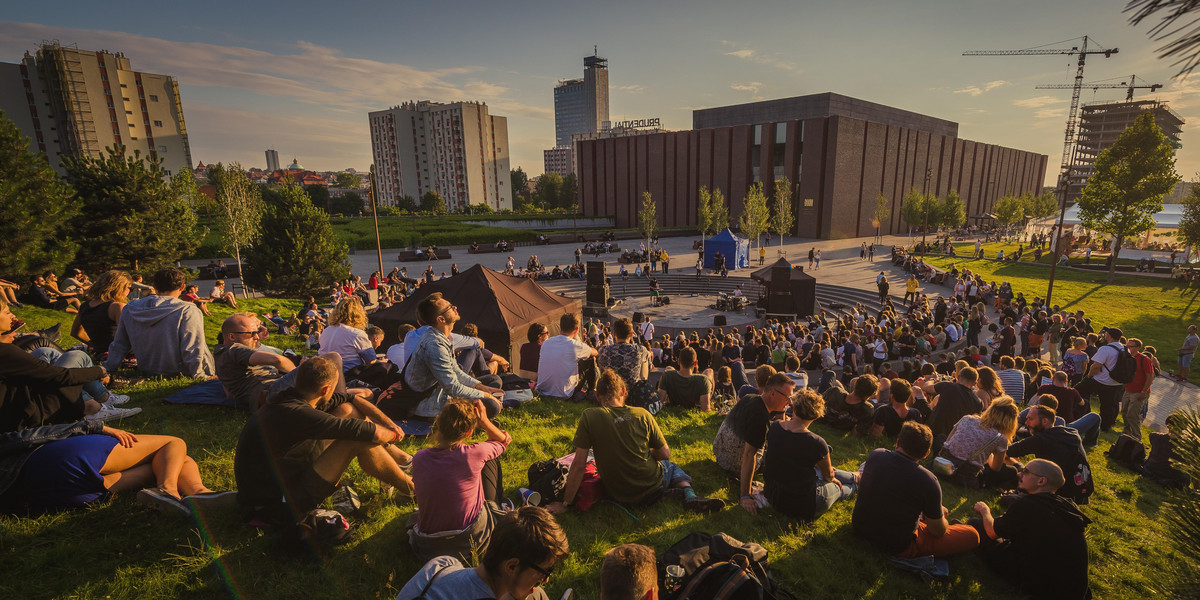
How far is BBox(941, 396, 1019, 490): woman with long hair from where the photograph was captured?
4.80m

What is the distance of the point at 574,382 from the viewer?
7020 millimetres

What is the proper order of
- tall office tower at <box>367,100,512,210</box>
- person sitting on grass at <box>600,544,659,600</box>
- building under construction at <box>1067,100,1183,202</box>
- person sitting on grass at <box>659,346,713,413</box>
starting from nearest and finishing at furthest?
person sitting on grass at <box>600,544,659,600</box> < person sitting on grass at <box>659,346,713,413</box> < tall office tower at <box>367,100,512,210</box> < building under construction at <box>1067,100,1183,202</box>

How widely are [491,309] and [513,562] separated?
1029 centimetres

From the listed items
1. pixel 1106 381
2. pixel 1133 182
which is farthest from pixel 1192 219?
pixel 1106 381

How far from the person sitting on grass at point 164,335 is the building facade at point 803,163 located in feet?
180

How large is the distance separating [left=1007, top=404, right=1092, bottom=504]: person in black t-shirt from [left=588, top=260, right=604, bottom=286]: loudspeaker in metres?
20.4

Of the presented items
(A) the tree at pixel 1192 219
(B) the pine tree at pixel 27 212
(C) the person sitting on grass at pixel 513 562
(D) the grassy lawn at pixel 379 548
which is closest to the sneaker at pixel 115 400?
(D) the grassy lawn at pixel 379 548

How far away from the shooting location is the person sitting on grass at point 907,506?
3.52m

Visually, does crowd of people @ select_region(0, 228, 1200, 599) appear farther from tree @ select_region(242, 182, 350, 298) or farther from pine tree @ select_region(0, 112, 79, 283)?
tree @ select_region(242, 182, 350, 298)

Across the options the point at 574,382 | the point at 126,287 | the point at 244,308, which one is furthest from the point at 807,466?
the point at 244,308

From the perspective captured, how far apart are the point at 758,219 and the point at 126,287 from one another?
1694 inches

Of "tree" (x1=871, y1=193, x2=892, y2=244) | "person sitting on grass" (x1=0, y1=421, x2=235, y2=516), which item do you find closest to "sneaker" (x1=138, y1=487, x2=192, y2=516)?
"person sitting on grass" (x1=0, y1=421, x2=235, y2=516)

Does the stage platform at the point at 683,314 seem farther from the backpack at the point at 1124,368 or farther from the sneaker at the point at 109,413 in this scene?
the sneaker at the point at 109,413

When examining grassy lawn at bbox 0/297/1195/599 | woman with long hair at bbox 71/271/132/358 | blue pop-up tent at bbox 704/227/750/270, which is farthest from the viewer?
blue pop-up tent at bbox 704/227/750/270
